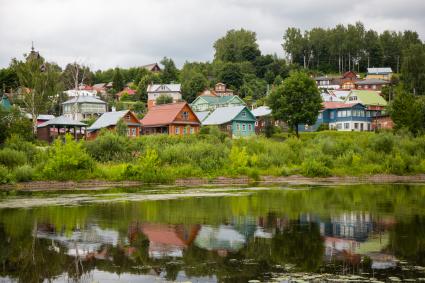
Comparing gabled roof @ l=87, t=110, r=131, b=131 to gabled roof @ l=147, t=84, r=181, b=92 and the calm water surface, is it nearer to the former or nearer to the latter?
gabled roof @ l=147, t=84, r=181, b=92

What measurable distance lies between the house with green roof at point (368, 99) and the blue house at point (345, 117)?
2380mm

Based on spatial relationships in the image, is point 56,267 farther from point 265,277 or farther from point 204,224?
point 204,224

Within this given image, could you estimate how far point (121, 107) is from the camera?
104m

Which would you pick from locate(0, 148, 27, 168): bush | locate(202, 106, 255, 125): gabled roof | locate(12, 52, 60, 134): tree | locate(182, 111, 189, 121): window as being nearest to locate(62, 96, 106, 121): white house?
locate(12, 52, 60, 134): tree

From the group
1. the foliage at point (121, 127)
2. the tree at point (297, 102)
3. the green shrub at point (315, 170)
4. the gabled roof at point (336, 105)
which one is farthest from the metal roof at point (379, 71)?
the green shrub at point (315, 170)

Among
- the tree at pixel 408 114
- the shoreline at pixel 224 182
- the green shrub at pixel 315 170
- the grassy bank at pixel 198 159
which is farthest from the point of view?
the tree at pixel 408 114

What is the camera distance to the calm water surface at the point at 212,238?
14273mm

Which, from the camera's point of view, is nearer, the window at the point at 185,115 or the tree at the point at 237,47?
the window at the point at 185,115

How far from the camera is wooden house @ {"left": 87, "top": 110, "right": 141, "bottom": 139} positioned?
75.2 m

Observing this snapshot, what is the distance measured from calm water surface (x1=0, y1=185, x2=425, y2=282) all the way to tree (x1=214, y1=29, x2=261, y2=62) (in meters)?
120

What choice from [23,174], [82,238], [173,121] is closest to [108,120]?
[173,121]

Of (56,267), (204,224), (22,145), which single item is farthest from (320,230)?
(22,145)

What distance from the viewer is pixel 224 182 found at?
1794 inches

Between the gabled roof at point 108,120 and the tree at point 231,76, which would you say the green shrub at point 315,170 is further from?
the tree at point 231,76
